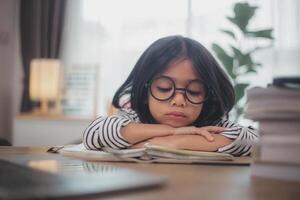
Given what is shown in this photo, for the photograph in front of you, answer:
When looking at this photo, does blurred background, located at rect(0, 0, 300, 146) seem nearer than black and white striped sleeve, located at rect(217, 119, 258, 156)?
No

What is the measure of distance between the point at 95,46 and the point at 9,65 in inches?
32.1

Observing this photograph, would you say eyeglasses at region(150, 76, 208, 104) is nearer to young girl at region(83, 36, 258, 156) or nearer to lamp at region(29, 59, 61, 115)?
young girl at region(83, 36, 258, 156)

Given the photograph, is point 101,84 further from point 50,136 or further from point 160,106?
point 160,106

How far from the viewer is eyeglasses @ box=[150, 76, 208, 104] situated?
97cm

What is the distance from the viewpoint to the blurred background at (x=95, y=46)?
107 inches

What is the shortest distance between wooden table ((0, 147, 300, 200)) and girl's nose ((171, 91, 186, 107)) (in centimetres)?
24

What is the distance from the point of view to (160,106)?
99cm

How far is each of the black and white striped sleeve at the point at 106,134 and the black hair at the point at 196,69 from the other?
0.10 m

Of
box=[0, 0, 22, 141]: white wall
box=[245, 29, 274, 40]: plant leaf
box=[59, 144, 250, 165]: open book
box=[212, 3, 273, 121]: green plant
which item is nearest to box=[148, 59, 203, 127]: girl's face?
box=[59, 144, 250, 165]: open book

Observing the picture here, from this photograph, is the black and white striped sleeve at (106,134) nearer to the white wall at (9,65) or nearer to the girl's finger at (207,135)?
the girl's finger at (207,135)

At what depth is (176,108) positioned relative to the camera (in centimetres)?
97

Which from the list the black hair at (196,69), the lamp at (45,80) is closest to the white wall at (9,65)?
the lamp at (45,80)

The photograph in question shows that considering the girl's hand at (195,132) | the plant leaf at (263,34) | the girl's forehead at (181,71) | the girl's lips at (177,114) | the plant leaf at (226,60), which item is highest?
the plant leaf at (263,34)

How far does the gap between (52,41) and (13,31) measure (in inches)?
17.8
